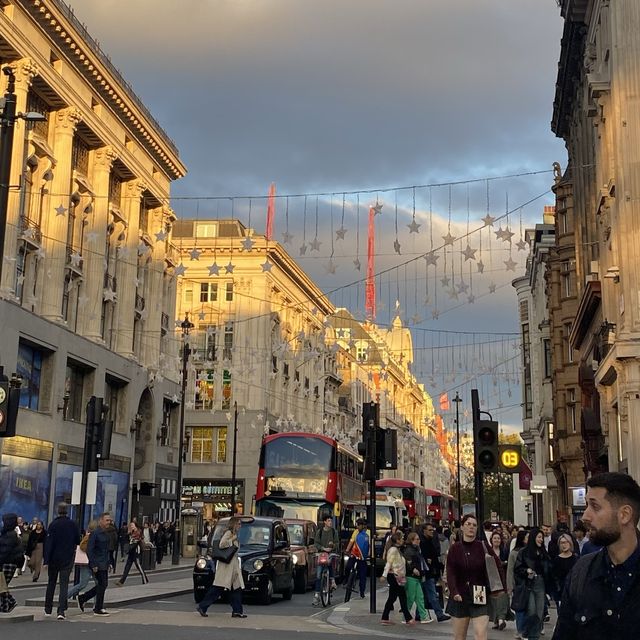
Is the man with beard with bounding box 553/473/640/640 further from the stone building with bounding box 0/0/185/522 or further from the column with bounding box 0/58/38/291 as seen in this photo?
the column with bounding box 0/58/38/291

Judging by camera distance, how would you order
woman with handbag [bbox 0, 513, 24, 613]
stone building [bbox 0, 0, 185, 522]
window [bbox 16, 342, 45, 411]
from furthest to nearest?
window [bbox 16, 342, 45, 411], stone building [bbox 0, 0, 185, 522], woman with handbag [bbox 0, 513, 24, 613]

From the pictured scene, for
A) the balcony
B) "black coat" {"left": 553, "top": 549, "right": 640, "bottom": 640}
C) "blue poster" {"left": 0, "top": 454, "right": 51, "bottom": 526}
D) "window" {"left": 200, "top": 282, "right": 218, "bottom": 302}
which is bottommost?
"black coat" {"left": 553, "top": 549, "right": 640, "bottom": 640}

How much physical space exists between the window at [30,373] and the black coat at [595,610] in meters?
36.8

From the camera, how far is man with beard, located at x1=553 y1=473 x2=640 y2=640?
402 cm

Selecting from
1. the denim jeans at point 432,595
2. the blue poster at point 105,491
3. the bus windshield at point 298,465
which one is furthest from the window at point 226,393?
the denim jeans at point 432,595

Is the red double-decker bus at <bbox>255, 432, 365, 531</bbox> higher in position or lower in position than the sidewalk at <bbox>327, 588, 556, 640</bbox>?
higher

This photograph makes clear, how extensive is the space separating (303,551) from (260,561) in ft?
16.2

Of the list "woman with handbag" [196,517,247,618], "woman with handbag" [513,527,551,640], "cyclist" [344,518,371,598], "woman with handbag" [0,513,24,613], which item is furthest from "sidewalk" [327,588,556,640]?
"woman with handbag" [0,513,24,613]

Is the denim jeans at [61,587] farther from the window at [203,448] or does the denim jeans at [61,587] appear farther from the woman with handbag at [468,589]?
the window at [203,448]

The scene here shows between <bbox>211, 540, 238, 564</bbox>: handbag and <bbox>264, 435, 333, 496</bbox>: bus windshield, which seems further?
<bbox>264, 435, 333, 496</bbox>: bus windshield

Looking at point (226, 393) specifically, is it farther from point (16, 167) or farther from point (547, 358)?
point (16, 167)

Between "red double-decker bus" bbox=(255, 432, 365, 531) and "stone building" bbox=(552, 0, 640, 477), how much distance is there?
915 cm

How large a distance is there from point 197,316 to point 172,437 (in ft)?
46.3

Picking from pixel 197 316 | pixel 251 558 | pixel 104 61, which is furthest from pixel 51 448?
pixel 197 316
